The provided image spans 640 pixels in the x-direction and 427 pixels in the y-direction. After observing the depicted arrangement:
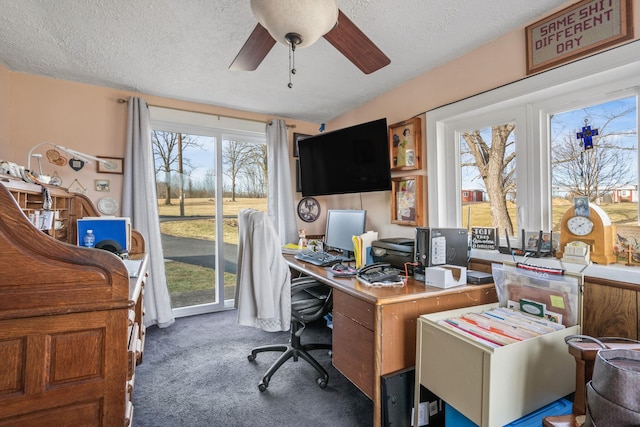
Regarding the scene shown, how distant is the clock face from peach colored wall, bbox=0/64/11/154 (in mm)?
3755

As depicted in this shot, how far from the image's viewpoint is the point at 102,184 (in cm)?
270

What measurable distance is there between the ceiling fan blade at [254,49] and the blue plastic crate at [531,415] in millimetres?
1868

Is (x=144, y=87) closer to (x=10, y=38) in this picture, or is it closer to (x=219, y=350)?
(x=10, y=38)

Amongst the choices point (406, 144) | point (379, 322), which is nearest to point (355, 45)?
point (406, 144)

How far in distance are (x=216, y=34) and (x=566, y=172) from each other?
222cm

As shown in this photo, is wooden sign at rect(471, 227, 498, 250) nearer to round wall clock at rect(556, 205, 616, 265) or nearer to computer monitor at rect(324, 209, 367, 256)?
round wall clock at rect(556, 205, 616, 265)

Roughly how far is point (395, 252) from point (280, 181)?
1733 millimetres

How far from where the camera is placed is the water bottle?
85.7 inches

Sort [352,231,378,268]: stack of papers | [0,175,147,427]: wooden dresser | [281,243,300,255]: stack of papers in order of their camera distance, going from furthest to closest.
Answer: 1. [281,243,300,255]: stack of papers
2. [352,231,378,268]: stack of papers
3. [0,175,147,427]: wooden dresser

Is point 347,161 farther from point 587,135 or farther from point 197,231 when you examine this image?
point 197,231

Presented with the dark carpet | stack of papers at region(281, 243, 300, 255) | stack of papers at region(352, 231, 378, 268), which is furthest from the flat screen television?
the dark carpet

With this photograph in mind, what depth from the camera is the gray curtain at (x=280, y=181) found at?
3340 millimetres

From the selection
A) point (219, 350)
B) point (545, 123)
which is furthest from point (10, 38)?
point (545, 123)

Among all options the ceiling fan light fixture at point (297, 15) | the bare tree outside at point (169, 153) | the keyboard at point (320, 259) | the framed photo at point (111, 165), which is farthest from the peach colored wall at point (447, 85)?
the framed photo at point (111, 165)
